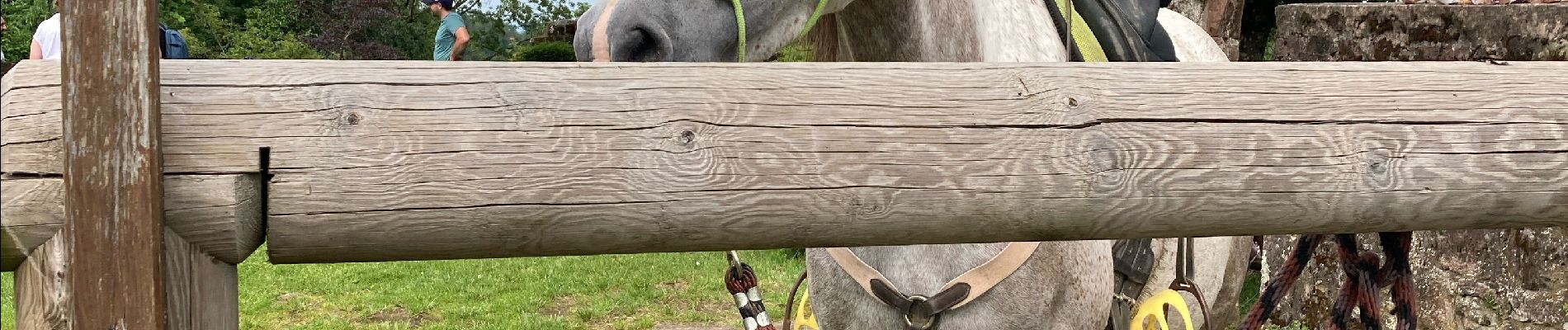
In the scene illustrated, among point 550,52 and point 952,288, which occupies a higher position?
point 952,288

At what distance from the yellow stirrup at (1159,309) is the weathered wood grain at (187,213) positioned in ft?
5.18

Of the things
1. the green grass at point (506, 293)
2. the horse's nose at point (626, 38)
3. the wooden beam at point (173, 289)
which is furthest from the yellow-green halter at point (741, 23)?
the green grass at point (506, 293)

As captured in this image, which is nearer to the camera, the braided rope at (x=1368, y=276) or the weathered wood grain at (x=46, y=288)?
the weathered wood grain at (x=46, y=288)

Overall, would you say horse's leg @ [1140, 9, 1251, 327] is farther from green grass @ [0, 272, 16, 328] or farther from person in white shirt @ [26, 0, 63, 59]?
person in white shirt @ [26, 0, 63, 59]

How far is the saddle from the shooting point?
7.24 ft

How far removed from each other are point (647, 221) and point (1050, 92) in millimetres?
391

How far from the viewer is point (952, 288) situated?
207 cm

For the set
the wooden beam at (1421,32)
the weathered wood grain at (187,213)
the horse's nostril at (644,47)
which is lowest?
the wooden beam at (1421,32)

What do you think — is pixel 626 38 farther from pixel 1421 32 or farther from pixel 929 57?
pixel 1421 32

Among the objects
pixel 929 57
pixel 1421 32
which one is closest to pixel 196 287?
pixel 929 57

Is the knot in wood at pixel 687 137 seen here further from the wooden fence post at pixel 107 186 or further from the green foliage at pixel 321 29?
the green foliage at pixel 321 29

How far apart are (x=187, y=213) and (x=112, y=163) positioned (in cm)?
8

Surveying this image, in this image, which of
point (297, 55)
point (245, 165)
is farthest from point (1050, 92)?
point (297, 55)

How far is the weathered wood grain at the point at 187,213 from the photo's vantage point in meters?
0.97
